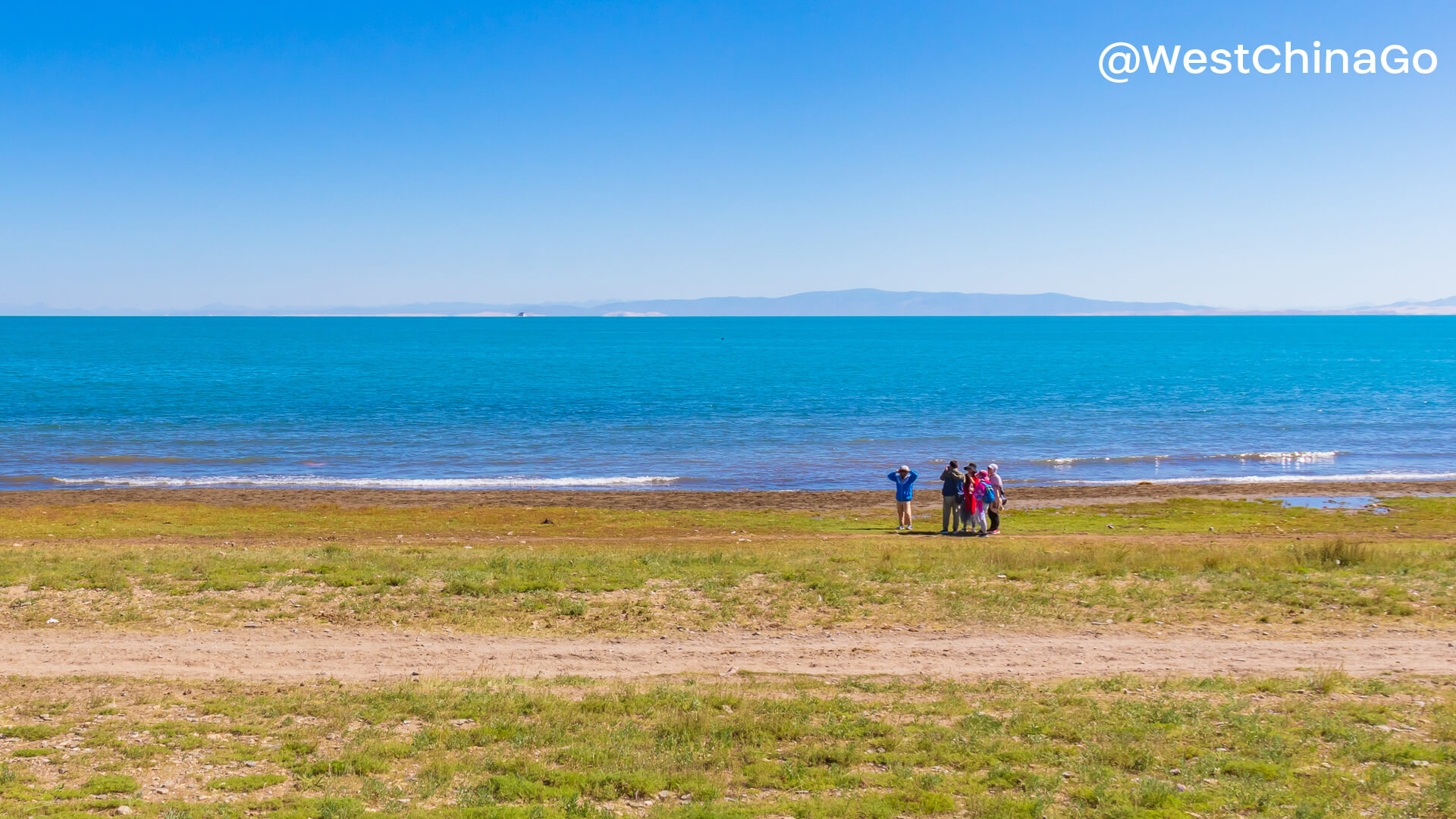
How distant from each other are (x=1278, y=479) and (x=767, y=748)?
38067 mm

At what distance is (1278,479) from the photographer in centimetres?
4134

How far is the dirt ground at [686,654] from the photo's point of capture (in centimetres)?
1368

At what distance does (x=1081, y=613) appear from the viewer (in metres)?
16.6

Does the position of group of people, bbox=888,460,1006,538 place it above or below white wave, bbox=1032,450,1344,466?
above

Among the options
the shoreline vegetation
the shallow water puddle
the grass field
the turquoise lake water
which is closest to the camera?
the shoreline vegetation

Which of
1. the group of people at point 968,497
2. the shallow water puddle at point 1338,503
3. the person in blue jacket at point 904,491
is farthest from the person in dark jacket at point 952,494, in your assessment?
the shallow water puddle at point 1338,503

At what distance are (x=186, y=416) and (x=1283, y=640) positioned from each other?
66.7 meters

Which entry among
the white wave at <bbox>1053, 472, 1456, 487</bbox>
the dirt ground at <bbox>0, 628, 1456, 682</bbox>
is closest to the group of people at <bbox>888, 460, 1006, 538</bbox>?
the dirt ground at <bbox>0, 628, 1456, 682</bbox>

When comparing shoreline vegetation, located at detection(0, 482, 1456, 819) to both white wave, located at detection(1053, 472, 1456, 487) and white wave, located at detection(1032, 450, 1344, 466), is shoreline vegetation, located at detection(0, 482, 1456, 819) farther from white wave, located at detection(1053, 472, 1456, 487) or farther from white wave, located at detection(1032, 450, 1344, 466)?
white wave, located at detection(1032, 450, 1344, 466)

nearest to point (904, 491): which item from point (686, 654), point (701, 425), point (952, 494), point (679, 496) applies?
point (952, 494)

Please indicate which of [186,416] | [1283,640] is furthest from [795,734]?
[186,416]

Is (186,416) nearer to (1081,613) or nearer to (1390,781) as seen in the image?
(1081,613)

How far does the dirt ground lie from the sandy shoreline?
18775mm

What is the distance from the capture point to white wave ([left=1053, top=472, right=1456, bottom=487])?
40.5 meters
